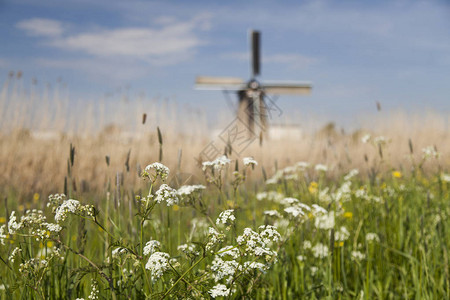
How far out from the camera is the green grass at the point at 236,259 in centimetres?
168

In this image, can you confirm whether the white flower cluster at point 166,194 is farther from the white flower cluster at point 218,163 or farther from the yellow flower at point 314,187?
the yellow flower at point 314,187

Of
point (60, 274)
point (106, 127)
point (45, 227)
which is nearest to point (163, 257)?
point (45, 227)

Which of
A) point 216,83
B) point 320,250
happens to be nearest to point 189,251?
point 320,250

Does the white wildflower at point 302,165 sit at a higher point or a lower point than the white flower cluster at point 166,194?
lower

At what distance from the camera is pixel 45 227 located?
1695 millimetres

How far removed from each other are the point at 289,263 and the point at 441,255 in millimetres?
1320

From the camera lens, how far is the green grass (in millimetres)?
1676

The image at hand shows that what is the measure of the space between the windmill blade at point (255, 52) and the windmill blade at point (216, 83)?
4.51 ft

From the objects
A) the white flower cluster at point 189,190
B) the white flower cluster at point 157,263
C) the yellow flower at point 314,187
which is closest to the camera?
the white flower cluster at point 157,263

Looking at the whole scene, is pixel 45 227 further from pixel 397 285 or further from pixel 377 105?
pixel 377 105

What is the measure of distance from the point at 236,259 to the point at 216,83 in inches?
988

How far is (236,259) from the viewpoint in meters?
2.12

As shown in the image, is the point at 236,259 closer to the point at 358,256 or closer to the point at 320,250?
the point at 320,250

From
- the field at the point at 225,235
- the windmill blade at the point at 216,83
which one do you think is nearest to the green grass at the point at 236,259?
the field at the point at 225,235
